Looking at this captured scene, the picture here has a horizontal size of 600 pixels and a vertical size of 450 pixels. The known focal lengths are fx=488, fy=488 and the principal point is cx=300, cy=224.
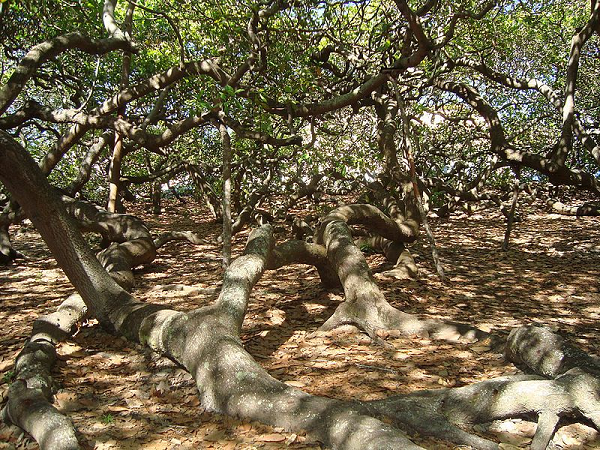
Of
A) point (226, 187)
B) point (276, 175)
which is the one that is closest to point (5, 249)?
point (226, 187)

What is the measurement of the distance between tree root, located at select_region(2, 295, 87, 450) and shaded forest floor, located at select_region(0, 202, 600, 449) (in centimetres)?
13

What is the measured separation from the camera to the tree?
2846 millimetres

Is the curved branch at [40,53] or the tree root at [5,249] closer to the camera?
the curved branch at [40,53]

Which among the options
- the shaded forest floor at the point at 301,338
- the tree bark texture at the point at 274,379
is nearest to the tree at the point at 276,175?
the tree bark texture at the point at 274,379

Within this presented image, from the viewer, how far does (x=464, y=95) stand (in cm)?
812

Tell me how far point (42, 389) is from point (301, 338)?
7.34 feet

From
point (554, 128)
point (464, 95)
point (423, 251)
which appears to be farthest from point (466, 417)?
point (554, 128)

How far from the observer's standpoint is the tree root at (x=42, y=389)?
8.53ft

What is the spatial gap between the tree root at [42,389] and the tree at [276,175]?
0.02 meters

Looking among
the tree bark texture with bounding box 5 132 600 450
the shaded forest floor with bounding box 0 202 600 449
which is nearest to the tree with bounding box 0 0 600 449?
the tree bark texture with bounding box 5 132 600 450

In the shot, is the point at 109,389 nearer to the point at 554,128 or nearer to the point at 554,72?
the point at 554,128

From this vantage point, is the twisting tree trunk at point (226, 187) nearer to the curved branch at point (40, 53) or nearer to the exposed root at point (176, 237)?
the curved branch at point (40, 53)

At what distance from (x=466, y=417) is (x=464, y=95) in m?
6.46

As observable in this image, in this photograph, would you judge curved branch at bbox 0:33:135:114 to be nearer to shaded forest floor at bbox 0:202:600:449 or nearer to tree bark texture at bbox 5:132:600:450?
tree bark texture at bbox 5:132:600:450
